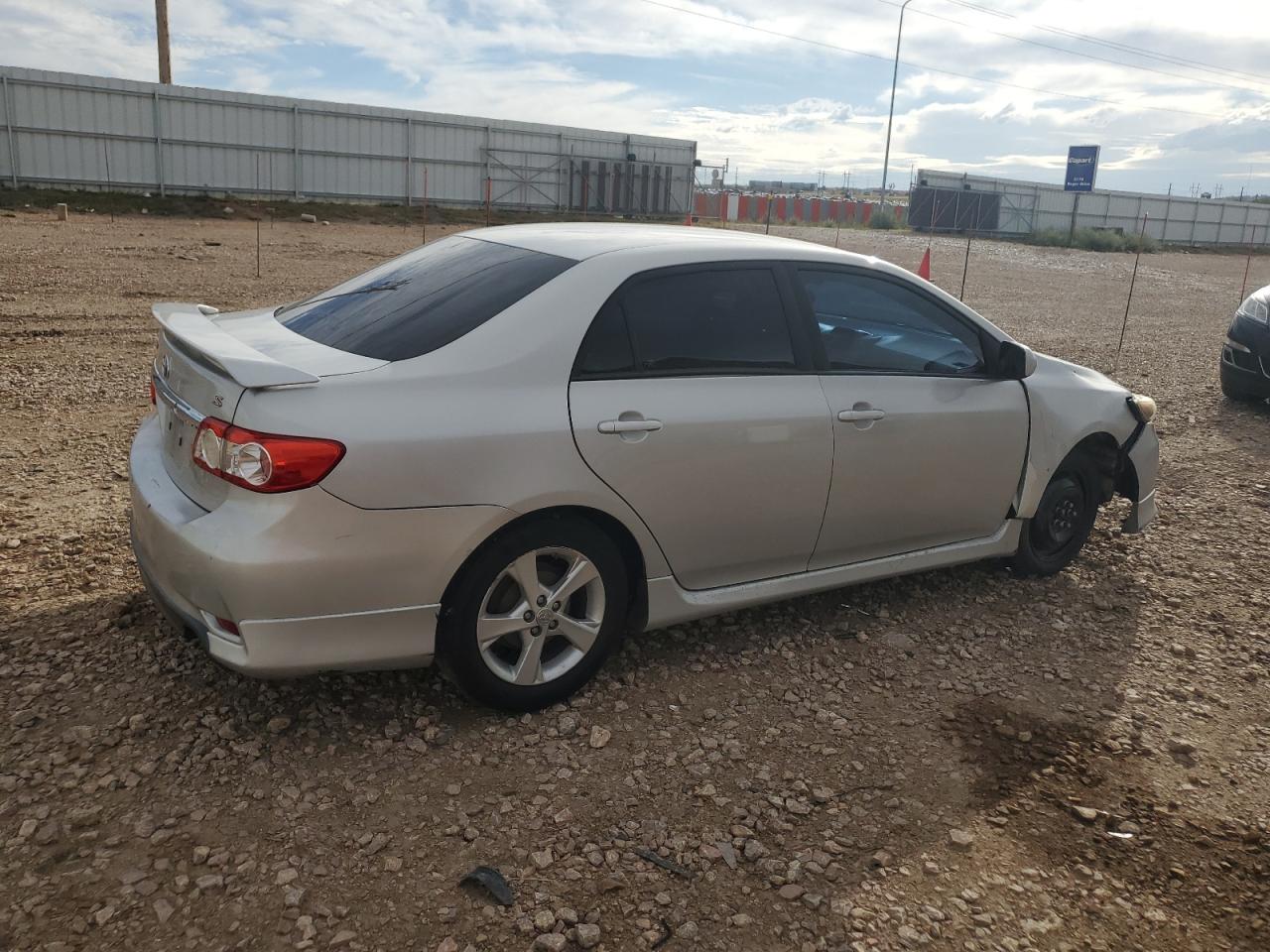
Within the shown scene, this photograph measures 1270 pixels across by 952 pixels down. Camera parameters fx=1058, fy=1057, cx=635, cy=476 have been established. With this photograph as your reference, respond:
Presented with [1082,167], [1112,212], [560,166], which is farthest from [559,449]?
[1082,167]

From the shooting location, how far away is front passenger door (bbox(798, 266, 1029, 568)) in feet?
13.8

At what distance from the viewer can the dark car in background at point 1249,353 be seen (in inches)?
370

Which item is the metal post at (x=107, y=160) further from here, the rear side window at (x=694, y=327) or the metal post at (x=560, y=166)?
the rear side window at (x=694, y=327)

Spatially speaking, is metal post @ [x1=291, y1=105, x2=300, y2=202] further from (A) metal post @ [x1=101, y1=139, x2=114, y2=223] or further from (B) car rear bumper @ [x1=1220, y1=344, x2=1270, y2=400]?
(B) car rear bumper @ [x1=1220, y1=344, x2=1270, y2=400]

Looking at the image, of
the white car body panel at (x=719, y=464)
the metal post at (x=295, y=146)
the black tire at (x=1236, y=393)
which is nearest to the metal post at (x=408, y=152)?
the metal post at (x=295, y=146)

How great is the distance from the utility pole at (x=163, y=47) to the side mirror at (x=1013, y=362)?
106 feet

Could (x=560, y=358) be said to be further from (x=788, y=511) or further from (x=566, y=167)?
(x=566, y=167)

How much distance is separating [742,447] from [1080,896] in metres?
1.78

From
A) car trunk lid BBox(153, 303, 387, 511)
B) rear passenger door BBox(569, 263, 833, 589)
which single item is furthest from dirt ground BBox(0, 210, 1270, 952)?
car trunk lid BBox(153, 303, 387, 511)

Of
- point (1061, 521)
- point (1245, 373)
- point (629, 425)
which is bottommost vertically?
point (1061, 521)

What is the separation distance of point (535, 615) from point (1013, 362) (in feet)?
8.07

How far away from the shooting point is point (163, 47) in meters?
30.9

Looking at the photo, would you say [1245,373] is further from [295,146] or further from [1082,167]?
[1082,167]

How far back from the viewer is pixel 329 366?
3.30 m
